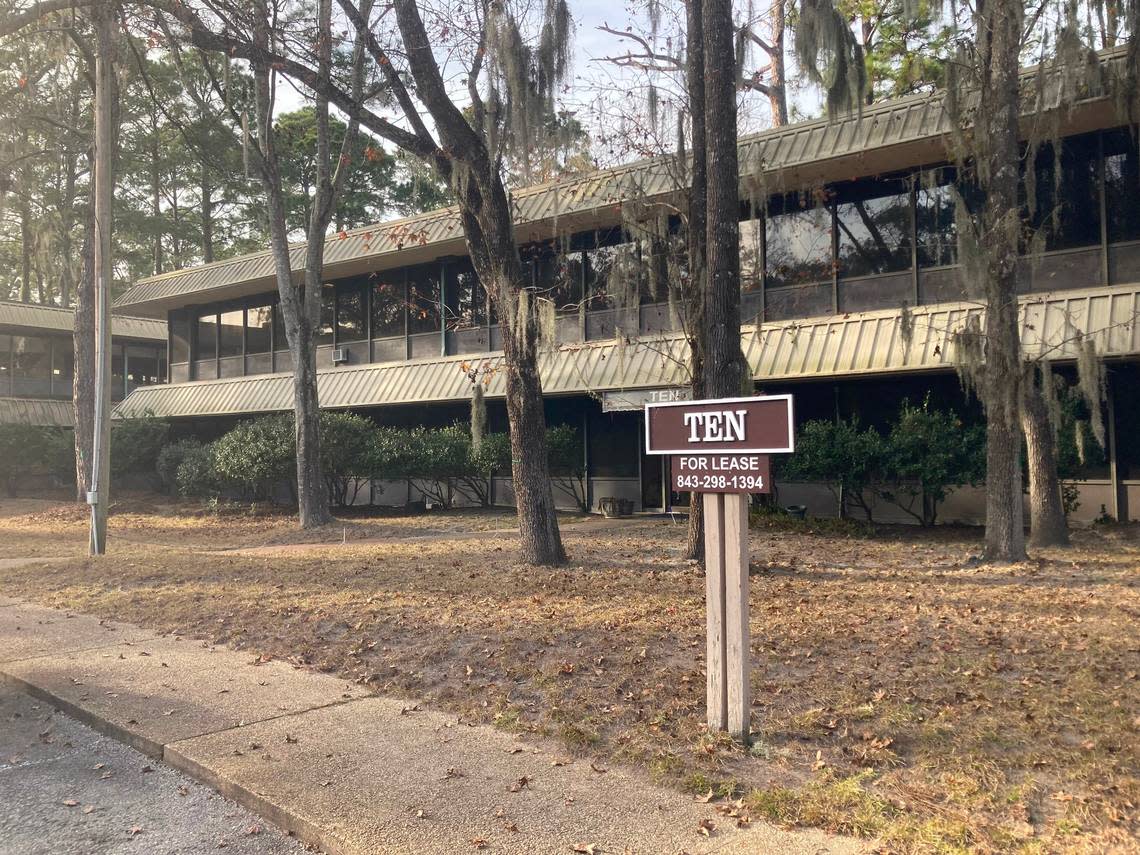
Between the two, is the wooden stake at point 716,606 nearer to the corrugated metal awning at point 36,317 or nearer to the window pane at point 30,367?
the corrugated metal awning at point 36,317

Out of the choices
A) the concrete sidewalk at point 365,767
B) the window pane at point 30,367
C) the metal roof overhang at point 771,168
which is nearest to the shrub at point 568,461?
the metal roof overhang at point 771,168

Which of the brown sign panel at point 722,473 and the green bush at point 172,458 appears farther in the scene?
the green bush at point 172,458

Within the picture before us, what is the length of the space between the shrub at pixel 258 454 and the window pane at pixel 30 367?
16639 mm

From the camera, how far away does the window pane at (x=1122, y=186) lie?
44.2 feet

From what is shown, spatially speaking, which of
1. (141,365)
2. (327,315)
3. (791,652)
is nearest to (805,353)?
(791,652)

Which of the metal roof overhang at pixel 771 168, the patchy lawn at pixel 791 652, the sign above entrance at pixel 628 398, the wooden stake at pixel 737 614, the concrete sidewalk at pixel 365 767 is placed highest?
the metal roof overhang at pixel 771 168

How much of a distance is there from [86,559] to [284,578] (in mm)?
4247

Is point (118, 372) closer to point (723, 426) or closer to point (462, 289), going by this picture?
point (462, 289)

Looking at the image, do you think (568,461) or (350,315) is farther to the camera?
(350,315)

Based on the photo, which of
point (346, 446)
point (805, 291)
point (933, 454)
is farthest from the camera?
point (346, 446)

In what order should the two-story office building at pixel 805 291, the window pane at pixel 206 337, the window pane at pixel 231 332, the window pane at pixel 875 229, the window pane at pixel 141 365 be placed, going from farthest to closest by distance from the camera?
the window pane at pixel 141 365 < the window pane at pixel 206 337 < the window pane at pixel 231 332 < the window pane at pixel 875 229 < the two-story office building at pixel 805 291

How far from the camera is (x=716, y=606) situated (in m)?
4.93

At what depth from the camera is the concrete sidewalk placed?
387cm

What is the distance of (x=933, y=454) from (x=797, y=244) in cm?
518
